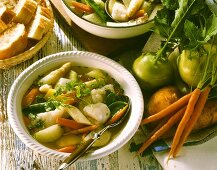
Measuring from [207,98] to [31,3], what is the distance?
696 millimetres

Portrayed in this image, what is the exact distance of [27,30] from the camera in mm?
1570

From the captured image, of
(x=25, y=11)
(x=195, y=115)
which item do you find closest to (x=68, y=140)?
(x=195, y=115)

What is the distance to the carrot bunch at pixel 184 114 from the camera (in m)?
1.36

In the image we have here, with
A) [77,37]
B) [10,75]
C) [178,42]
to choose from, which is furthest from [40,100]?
[178,42]

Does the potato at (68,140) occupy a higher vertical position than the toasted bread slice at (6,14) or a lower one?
lower

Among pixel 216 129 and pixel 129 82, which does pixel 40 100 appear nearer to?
pixel 129 82

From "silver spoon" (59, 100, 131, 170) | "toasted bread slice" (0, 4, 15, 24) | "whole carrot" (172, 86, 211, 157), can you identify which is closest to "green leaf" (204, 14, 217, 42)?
"whole carrot" (172, 86, 211, 157)

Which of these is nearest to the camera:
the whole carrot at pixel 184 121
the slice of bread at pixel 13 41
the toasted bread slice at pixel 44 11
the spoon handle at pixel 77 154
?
the spoon handle at pixel 77 154

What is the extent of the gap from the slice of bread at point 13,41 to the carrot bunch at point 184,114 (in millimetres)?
486

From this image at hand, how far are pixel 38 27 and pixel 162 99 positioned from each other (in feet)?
1.59

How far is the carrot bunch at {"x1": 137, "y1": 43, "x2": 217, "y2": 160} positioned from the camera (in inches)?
53.4

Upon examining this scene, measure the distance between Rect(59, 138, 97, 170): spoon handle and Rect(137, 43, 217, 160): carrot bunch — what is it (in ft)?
0.68

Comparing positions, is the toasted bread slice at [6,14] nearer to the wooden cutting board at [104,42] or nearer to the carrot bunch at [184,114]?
the wooden cutting board at [104,42]

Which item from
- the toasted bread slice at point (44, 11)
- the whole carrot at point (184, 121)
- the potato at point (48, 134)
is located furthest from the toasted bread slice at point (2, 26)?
the whole carrot at point (184, 121)
